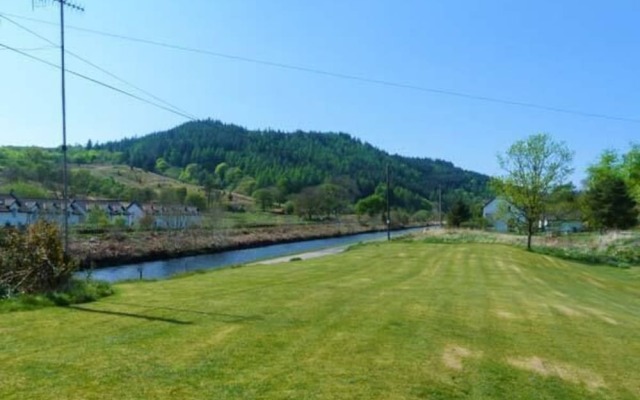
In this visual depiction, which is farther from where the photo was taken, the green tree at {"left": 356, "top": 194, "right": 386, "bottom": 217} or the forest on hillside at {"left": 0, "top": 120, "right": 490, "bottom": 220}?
the green tree at {"left": 356, "top": 194, "right": 386, "bottom": 217}

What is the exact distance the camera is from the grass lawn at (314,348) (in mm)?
6184

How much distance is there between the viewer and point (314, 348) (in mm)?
7945

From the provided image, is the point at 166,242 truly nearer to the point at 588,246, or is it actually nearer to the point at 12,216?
the point at 12,216

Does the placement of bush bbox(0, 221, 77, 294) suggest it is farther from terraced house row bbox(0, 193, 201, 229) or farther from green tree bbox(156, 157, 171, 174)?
green tree bbox(156, 157, 171, 174)

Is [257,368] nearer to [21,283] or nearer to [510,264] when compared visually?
[21,283]

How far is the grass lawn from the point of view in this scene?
6.18 meters

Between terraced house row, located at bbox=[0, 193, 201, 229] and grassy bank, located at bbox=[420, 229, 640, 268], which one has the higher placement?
terraced house row, located at bbox=[0, 193, 201, 229]

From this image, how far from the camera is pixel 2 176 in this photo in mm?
118562

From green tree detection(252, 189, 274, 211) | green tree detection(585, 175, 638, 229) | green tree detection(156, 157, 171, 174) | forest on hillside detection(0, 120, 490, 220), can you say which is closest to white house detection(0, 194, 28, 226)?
forest on hillside detection(0, 120, 490, 220)

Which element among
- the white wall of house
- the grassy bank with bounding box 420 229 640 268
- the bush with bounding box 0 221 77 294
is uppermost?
the bush with bounding box 0 221 77 294

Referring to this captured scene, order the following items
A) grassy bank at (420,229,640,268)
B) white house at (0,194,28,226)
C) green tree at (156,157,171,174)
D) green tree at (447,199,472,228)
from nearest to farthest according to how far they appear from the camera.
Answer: grassy bank at (420,229,640,268) < green tree at (447,199,472,228) < white house at (0,194,28,226) < green tree at (156,157,171,174)

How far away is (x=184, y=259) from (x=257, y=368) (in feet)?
174

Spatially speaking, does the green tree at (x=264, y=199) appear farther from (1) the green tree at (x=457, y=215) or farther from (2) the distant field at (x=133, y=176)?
(1) the green tree at (x=457, y=215)

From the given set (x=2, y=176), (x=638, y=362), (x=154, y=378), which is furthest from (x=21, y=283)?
(x=2, y=176)
